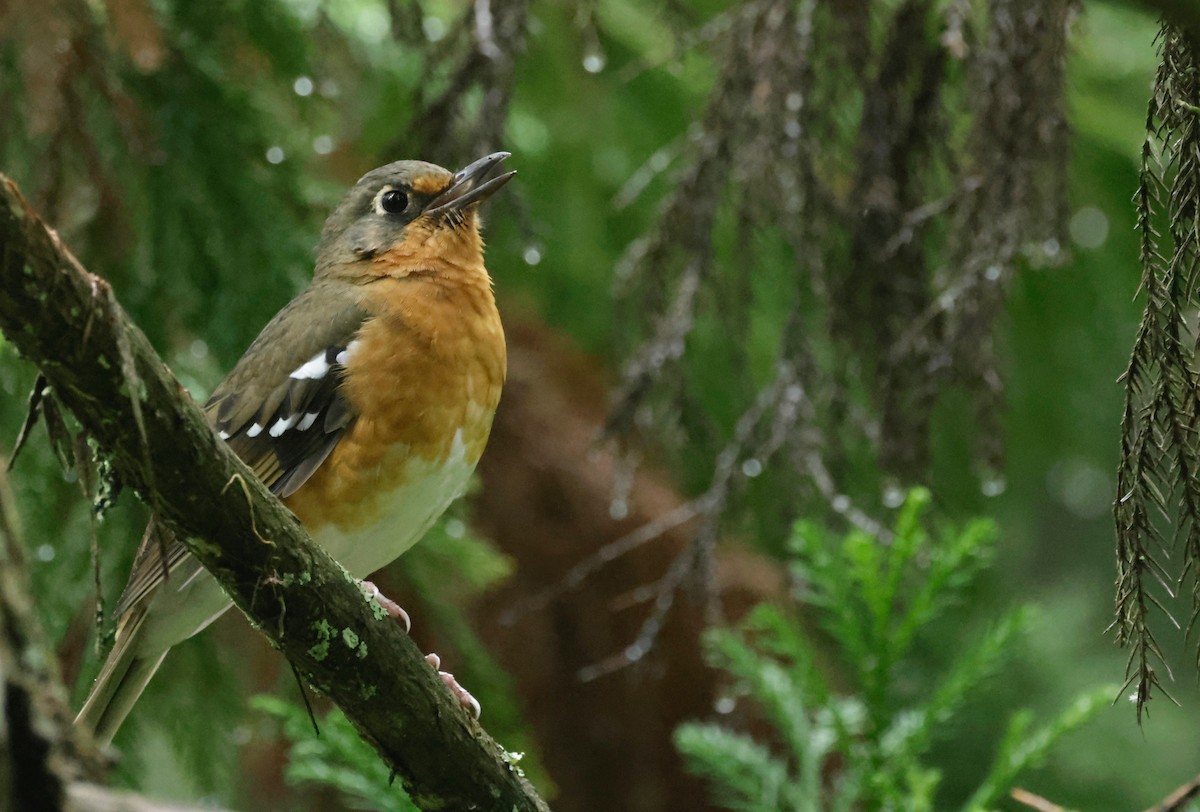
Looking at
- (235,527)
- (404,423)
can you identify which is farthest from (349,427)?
(235,527)

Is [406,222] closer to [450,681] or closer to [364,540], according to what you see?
[364,540]

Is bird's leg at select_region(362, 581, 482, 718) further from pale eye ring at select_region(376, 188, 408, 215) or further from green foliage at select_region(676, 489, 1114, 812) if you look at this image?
pale eye ring at select_region(376, 188, 408, 215)

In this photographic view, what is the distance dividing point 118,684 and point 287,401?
2.68 feet

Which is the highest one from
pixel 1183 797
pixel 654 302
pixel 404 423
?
pixel 654 302

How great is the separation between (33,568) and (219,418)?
2.48 ft

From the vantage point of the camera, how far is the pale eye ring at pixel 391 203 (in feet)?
12.6

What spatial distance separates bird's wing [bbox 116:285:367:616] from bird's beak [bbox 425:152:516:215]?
0.40m

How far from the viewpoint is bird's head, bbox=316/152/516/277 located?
369 centimetres

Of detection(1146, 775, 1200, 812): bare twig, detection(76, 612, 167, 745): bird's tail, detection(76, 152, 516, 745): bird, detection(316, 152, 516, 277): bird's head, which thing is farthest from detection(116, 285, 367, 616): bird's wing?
detection(1146, 775, 1200, 812): bare twig

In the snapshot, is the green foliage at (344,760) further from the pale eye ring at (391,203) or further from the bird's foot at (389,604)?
the pale eye ring at (391,203)

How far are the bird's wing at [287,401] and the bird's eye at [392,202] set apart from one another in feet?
1.36

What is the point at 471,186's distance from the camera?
364 centimetres

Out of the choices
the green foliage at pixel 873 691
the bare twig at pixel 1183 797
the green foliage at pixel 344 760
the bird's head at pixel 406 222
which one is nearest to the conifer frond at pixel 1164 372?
the bare twig at pixel 1183 797

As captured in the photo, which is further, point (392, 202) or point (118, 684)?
point (392, 202)
